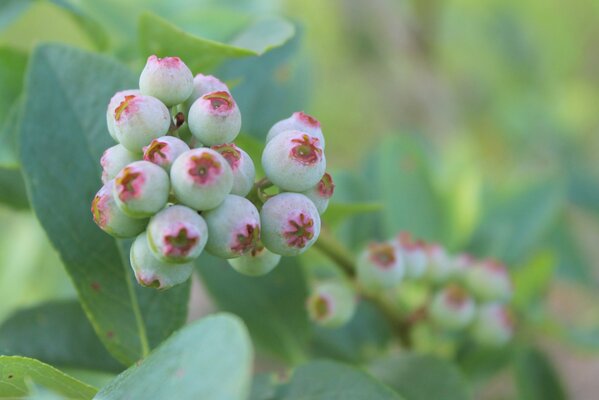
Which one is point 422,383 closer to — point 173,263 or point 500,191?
point 173,263

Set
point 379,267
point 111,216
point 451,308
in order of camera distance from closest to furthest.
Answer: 1. point 111,216
2. point 379,267
3. point 451,308

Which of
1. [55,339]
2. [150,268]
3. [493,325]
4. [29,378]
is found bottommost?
[55,339]

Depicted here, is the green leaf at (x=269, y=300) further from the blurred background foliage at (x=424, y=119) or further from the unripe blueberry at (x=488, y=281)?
the unripe blueberry at (x=488, y=281)

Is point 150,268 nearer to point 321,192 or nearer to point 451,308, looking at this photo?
point 321,192

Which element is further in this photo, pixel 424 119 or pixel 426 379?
pixel 424 119

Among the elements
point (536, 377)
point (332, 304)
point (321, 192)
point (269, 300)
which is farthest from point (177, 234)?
point (536, 377)

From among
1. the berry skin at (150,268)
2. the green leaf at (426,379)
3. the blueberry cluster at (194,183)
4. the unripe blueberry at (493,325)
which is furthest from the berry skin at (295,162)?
the unripe blueberry at (493,325)

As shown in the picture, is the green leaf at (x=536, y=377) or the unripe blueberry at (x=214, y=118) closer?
the unripe blueberry at (x=214, y=118)
